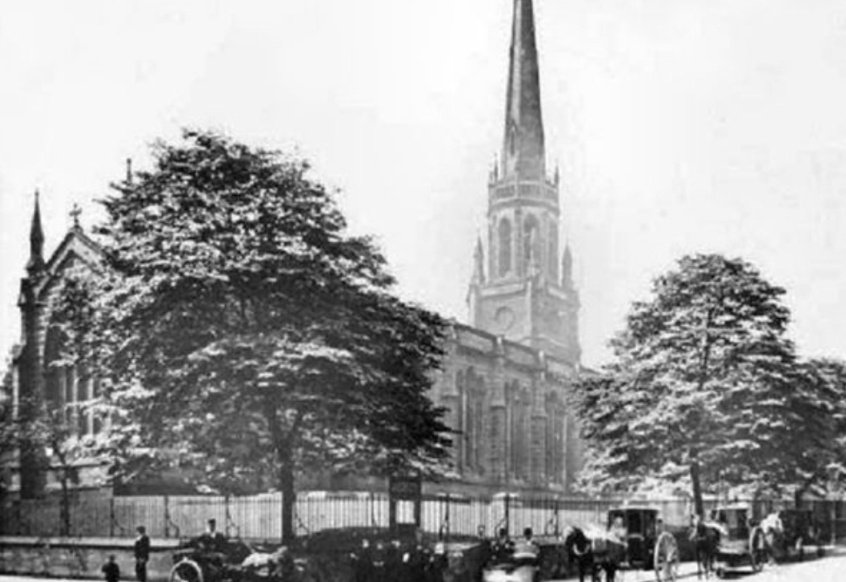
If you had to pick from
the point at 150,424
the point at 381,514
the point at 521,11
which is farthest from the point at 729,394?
the point at 521,11

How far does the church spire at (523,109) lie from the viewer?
301 feet

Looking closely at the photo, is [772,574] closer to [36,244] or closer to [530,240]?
[36,244]

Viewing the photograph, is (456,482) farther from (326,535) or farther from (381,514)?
(326,535)

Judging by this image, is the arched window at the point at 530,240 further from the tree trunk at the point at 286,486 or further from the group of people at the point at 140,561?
the group of people at the point at 140,561

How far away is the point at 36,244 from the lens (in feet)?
161

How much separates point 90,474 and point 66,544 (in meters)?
13.1

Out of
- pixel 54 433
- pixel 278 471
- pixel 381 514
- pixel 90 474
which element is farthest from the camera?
pixel 90 474

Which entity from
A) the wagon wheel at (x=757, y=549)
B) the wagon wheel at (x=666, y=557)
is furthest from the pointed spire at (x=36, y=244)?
the wagon wheel at (x=666, y=557)

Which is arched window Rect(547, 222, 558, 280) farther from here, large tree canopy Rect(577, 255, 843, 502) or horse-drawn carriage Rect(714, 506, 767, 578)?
horse-drawn carriage Rect(714, 506, 767, 578)

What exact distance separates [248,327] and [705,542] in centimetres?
1198

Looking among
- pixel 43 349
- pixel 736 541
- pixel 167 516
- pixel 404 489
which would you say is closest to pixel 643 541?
pixel 736 541

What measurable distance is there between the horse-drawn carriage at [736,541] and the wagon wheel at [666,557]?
9.32 feet

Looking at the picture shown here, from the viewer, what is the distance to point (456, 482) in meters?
61.8

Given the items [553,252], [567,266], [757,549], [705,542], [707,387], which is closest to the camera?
[705,542]
